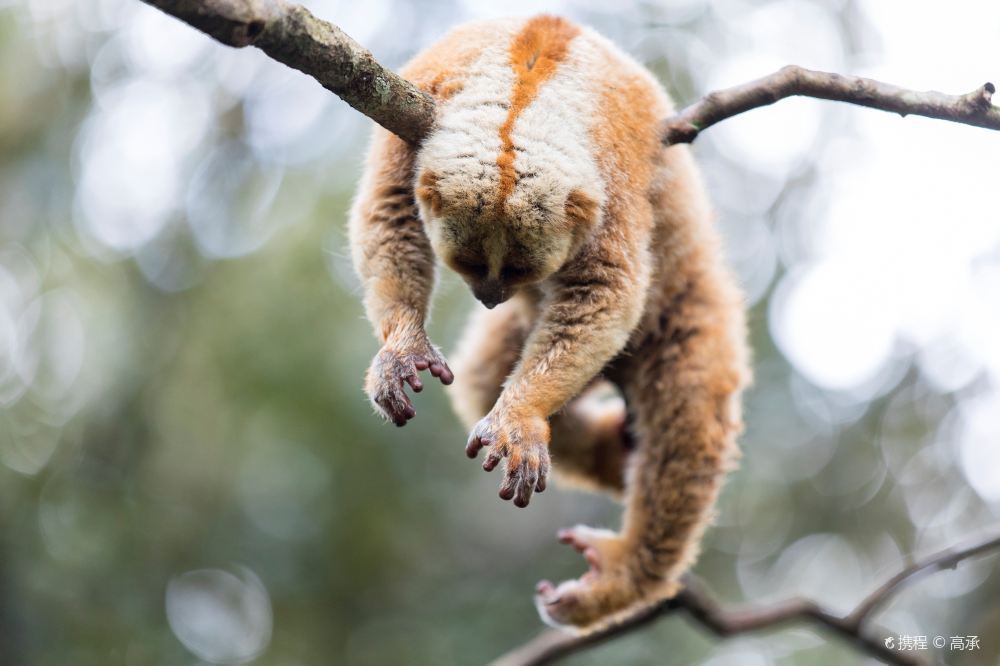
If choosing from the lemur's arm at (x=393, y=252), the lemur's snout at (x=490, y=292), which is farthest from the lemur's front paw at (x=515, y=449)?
the lemur's snout at (x=490, y=292)

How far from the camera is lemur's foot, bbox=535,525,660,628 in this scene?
17.8ft

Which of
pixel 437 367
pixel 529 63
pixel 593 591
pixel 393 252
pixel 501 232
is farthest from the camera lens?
pixel 593 591

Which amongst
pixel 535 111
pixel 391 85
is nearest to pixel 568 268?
pixel 535 111

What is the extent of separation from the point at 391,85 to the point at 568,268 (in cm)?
122

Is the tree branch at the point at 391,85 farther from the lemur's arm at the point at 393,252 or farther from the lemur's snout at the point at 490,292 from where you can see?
the lemur's snout at the point at 490,292

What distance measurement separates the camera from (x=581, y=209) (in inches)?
160

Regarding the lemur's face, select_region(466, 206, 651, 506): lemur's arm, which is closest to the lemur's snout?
the lemur's face

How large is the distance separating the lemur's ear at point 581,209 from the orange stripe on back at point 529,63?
0.97 ft

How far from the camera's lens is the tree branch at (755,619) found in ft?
18.2

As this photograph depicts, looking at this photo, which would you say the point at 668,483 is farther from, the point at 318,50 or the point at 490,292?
the point at 318,50

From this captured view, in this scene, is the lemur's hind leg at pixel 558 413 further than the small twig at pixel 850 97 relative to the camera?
Yes

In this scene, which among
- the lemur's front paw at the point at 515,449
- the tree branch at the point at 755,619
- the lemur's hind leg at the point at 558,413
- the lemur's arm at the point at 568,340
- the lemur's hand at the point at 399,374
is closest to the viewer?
the lemur's front paw at the point at 515,449

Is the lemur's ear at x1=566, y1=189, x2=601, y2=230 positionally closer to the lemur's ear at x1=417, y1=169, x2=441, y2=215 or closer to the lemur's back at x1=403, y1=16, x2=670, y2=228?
the lemur's back at x1=403, y1=16, x2=670, y2=228

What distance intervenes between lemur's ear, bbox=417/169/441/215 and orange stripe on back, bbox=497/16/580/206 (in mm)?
303
